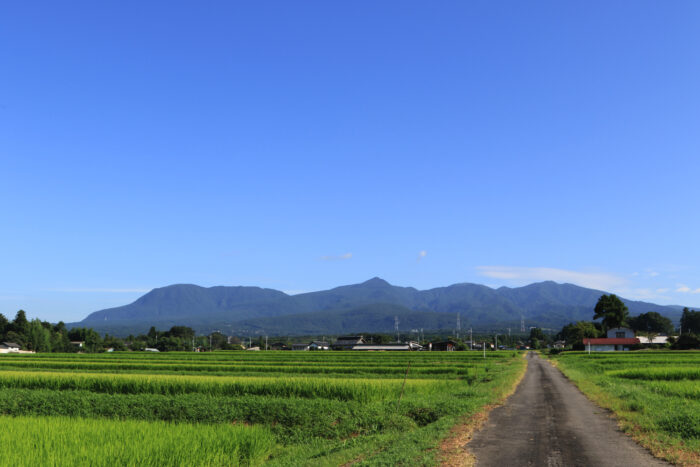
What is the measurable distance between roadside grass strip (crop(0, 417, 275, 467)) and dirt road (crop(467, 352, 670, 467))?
280 inches

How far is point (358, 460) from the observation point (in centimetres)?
1484

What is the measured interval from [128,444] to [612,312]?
173 meters

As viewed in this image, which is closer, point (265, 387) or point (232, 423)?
point (232, 423)

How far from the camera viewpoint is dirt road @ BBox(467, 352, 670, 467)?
1473 centimetres

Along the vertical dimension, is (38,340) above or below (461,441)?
below

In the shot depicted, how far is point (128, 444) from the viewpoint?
50.2ft

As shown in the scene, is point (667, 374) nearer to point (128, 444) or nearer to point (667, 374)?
point (667, 374)

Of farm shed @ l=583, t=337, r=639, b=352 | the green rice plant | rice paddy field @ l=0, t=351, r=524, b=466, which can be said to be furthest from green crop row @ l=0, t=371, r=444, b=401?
farm shed @ l=583, t=337, r=639, b=352

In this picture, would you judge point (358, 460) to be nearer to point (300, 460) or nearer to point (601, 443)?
point (300, 460)

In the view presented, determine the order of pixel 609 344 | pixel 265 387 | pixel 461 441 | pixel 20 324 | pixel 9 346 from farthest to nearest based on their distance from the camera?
pixel 20 324, pixel 609 344, pixel 9 346, pixel 265 387, pixel 461 441

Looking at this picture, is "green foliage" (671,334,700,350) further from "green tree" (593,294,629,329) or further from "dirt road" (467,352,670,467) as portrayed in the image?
"dirt road" (467,352,670,467)

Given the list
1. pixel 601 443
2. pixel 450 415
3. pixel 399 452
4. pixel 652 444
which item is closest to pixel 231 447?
pixel 399 452

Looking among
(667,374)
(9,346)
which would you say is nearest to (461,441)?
(667,374)

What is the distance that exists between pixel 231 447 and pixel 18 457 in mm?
5591
